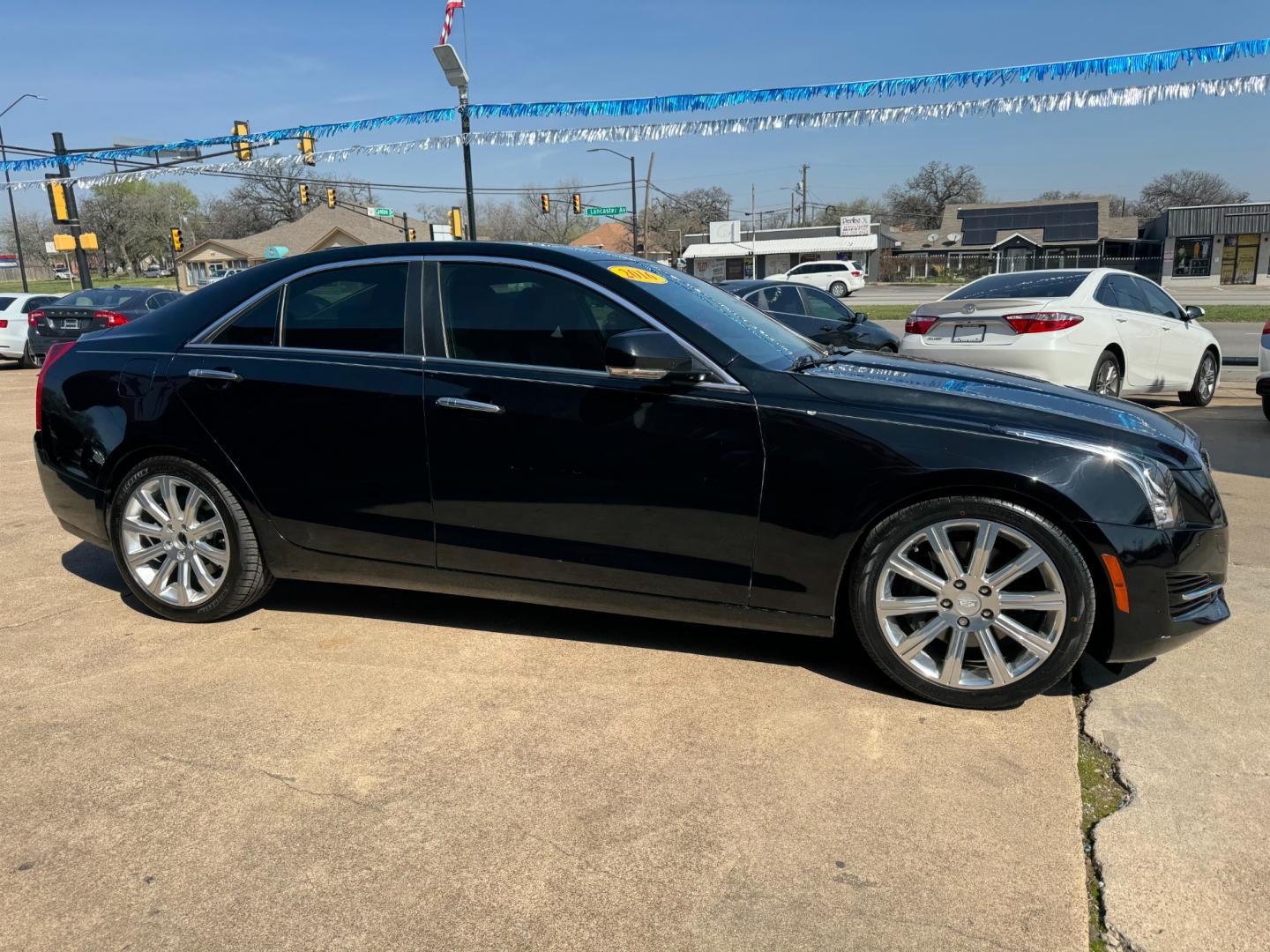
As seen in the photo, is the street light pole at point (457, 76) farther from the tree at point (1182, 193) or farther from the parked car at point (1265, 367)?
the tree at point (1182, 193)

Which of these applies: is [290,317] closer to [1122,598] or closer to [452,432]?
[452,432]

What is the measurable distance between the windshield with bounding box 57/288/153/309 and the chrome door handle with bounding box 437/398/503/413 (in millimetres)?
15029

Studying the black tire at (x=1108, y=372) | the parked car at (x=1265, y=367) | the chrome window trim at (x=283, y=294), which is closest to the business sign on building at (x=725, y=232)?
the black tire at (x=1108, y=372)

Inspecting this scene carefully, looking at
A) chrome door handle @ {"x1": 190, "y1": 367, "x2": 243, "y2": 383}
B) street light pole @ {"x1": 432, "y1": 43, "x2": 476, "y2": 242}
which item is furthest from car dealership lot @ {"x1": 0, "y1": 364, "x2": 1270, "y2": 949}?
street light pole @ {"x1": 432, "y1": 43, "x2": 476, "y2": 242}

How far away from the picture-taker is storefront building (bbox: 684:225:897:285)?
63.0 meters

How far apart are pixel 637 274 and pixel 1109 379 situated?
6.44m

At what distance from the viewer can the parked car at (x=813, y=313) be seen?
11.4m

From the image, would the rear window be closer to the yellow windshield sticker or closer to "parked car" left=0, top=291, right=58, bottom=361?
the yellow windshield sticker

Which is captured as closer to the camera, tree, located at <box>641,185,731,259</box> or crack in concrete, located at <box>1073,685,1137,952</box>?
crack in concrete, located at <box>1073,685,1137,952</box>

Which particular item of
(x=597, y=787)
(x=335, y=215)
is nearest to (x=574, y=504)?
(x=597, y=787)

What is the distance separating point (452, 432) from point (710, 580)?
3.74 feet

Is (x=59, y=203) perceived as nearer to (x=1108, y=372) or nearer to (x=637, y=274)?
(x=1108, y=372)

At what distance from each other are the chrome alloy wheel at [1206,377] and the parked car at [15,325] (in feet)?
60.9

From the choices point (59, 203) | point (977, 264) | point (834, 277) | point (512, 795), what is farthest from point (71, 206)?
point (977, 264)
